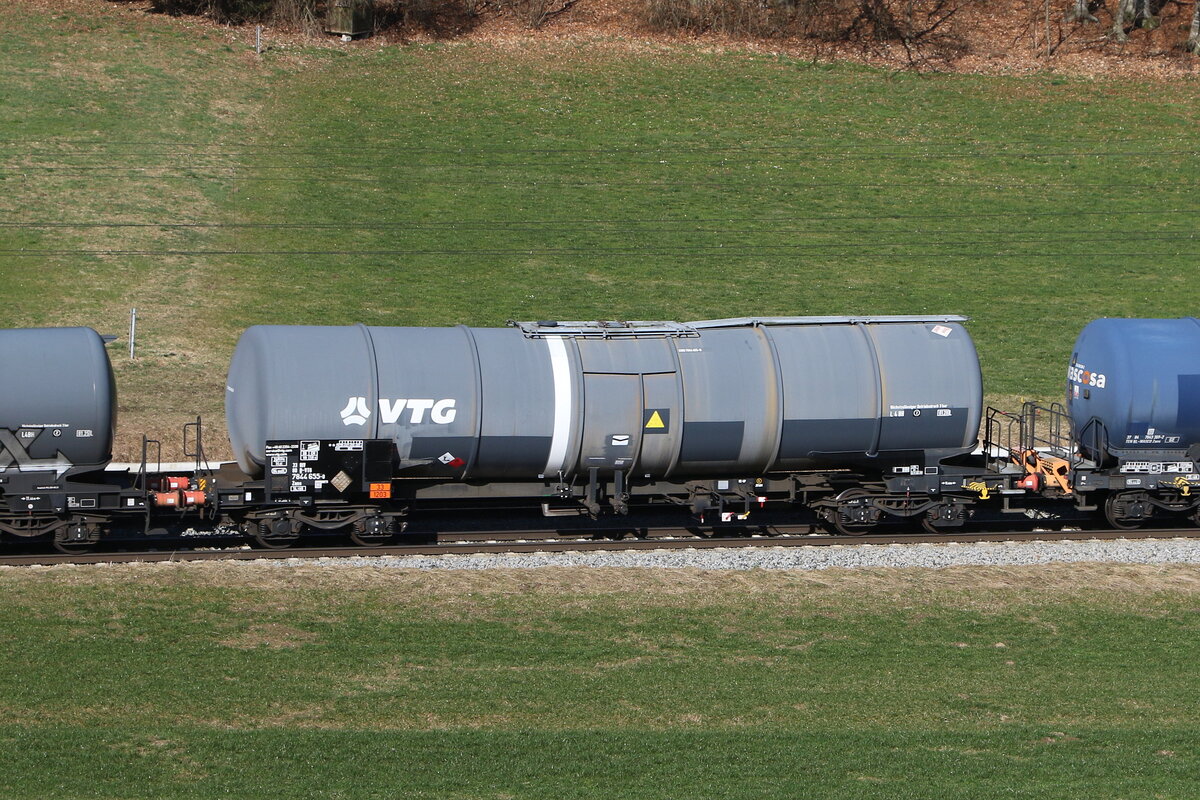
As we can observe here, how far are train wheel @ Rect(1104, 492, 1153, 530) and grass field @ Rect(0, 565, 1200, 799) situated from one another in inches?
121

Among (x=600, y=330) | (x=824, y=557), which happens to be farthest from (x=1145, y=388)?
(x=600, y=330)

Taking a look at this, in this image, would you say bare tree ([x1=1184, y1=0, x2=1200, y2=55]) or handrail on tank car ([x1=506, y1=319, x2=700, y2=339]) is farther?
bare tree ([x1=1184, y1=0, x2=1200, y2=55])

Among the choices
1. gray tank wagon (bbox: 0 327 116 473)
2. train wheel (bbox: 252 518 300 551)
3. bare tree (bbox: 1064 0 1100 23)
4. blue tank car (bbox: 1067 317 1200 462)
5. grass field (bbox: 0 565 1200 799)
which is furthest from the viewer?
bare tree (bbox: 1064 0 1100 23)

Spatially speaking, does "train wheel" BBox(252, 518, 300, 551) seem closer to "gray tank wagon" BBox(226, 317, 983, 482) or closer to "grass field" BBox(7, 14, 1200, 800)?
"gray tank wagon" BBox(226, 317, 983, 482)

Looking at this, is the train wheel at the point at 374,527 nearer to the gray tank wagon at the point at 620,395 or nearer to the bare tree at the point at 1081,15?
the gray tank wagon at the point at 620,395

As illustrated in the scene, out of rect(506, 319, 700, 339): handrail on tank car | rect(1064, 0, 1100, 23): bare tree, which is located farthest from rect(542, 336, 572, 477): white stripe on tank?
rect(1064, 0, 1100, 23): bare tree

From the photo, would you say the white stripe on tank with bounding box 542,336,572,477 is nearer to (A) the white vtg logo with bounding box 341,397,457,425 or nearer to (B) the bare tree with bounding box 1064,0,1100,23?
(A) the white vtg logo with bounding box 341,397,457,425

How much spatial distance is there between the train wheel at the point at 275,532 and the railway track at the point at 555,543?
0.70 ft

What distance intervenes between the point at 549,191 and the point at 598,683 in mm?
32827

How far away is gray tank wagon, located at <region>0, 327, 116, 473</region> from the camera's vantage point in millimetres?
20531

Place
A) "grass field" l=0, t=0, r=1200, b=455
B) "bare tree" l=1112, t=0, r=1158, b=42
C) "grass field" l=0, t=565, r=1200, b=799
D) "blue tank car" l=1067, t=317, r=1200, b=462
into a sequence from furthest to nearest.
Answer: "bare tree" l=1112, t=0, r=1158, b=42
"grass field" l=0, t=0, r=1200, b=455
"blue tank car" l=1067, t=317, r=1200, b=462
"grass field" l=0, t=565, r=1200, b=799

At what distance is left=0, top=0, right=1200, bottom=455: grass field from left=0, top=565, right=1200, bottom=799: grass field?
1366cm

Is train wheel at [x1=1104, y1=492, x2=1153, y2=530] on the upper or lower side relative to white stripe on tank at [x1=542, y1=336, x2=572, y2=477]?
lower

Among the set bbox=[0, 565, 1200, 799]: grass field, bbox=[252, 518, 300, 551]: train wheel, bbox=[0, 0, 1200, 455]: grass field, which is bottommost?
bbox=[0, 565, 1200, 799]: grass field
